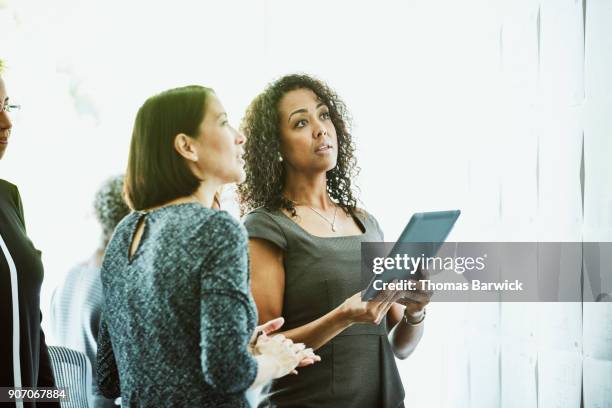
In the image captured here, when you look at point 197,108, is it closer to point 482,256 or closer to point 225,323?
point 225,323

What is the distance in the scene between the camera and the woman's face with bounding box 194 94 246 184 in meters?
1.07

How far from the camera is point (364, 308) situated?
1.25 m

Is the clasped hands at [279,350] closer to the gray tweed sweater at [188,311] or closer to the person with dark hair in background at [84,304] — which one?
the gray tweed sweater at [188,311]

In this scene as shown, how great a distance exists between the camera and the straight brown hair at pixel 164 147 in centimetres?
104

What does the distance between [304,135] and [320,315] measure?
1.38ft

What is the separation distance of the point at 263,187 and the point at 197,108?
0.38m

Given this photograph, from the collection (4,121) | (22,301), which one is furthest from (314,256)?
(4,121)

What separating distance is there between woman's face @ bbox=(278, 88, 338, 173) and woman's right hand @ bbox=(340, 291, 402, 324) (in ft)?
1.13

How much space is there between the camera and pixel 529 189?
5.19 feet

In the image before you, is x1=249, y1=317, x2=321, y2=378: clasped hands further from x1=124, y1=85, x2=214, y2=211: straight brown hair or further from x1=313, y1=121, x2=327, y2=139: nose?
x1=313, y1=121, x2=327, y2=139: nose

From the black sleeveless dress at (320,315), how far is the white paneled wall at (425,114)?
400 millimetres

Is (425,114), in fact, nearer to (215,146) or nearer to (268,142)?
(268,142)

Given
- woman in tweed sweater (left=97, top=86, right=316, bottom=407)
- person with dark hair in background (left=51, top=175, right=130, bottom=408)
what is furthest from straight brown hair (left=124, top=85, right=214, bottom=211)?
person with dark hair in background (left=51, top=175, right=130, bottom=408)

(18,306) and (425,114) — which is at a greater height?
(425,114)
